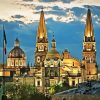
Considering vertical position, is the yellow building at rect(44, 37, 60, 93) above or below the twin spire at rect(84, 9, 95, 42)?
below

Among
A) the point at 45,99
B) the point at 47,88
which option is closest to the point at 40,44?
the point at 47,88

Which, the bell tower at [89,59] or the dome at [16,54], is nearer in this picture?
the bell tower at [89,59]

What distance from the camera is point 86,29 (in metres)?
144

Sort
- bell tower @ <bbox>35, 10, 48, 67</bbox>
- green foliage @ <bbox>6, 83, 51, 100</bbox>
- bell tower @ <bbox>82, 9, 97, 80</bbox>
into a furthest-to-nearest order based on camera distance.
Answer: bell tower @ <bbox>35, 10, 48, 67</bbox> < bell tower @ <bbox>82, 9, 97, 80</bbox> < green foliage @ <bbox>6, 83, 51, 100</bbox>

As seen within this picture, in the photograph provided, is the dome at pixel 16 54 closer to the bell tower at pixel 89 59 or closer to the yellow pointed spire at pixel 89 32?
the yellow pointed spire at pixel 89 32

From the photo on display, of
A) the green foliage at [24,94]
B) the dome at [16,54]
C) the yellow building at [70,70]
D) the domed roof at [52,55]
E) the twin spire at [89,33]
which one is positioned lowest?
the green foliage at [24,94]

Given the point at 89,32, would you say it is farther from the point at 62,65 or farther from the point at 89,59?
the point at 62,65

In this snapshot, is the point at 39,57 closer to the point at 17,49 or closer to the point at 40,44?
the point at 40,44

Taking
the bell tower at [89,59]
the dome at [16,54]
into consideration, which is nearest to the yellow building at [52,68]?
the bell tower at [89,59]

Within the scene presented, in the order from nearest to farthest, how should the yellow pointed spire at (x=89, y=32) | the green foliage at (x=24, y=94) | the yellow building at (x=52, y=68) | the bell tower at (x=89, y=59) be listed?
the green foliage at (x=24, y=94)
the yellow building at (x=52, y=68)
the bell tower at (x=89, y=59)
the yellow pointed spire at (x=89, y=32)

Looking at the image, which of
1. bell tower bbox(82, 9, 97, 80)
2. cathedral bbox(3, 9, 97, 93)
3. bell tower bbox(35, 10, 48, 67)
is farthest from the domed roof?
bell tower bbox(82, 9, 97, 80)

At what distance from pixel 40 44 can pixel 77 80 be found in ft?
39.1

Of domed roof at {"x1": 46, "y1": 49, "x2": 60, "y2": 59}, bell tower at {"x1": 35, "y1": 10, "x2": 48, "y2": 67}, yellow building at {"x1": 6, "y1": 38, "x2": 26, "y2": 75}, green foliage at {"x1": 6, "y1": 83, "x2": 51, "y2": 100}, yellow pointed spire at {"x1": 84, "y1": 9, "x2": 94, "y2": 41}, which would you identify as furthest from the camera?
yellow building at {"x1": 6, "y1": 38, "x2": 26, "y2": 75}

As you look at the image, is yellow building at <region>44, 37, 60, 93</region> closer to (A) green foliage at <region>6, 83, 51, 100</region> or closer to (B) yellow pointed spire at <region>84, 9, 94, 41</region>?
(B) yellow pointed spire at <region>84, 9, 94, 41</region>
